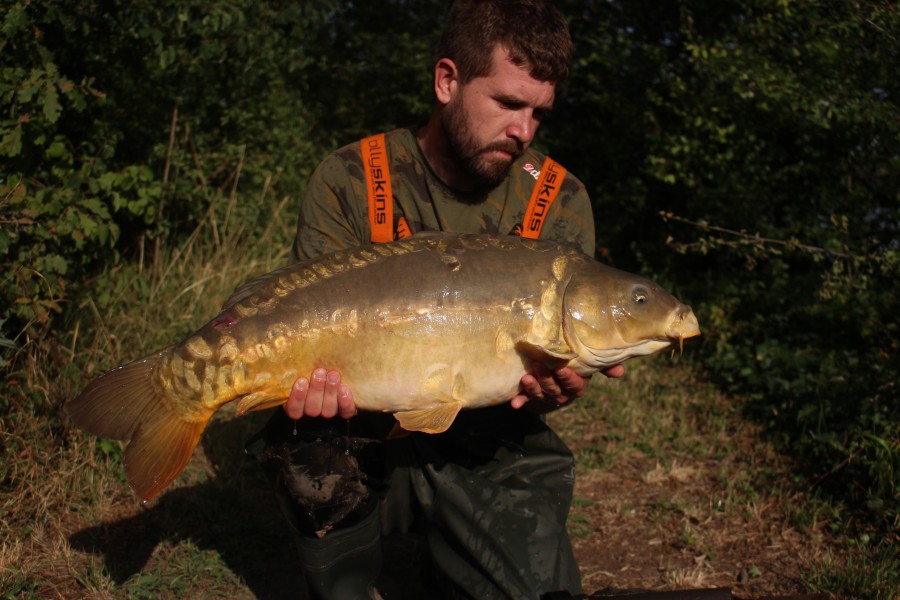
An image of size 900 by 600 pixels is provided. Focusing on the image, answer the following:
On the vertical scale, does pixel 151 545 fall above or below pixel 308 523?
below

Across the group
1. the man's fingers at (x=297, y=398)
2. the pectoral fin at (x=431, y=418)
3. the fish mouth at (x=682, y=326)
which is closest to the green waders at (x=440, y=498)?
the man's fingers at (x=297, y=398)

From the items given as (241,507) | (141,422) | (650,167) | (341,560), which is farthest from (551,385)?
(650,167)

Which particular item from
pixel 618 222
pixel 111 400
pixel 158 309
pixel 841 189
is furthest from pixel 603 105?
pixel 111 400

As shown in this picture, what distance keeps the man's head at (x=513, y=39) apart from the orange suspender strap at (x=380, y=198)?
1.19ft

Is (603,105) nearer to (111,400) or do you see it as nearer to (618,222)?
(618,222)

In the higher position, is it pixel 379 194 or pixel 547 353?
pixel 379 194

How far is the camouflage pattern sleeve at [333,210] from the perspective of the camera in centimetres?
248

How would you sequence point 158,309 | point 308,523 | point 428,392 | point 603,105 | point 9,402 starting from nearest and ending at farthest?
point 428,392
point 308,523
point 9,402
point 158,309
point 603,105

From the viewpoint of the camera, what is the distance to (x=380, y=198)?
2.55 m

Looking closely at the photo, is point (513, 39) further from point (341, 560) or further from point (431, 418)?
point (341, 560)

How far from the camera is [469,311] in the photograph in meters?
2.00

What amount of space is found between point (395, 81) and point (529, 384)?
5.64 m

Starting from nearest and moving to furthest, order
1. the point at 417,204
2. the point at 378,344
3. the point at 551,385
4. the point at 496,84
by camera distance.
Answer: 1. the point at 378,344
2. the point at 551,385
3. the point at 496,84
4. the point at 417,204

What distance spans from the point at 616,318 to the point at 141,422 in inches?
45.6
